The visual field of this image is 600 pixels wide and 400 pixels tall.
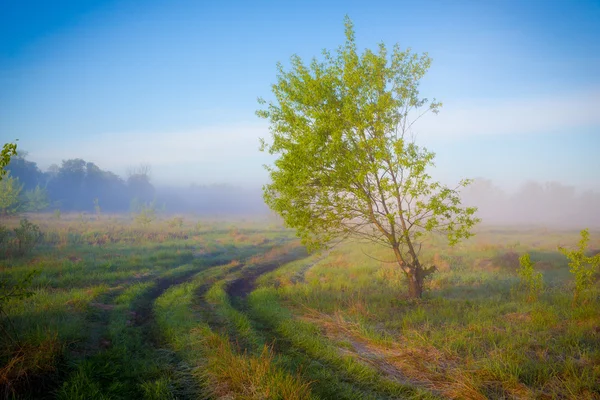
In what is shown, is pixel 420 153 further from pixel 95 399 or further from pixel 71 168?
pixel 71 168

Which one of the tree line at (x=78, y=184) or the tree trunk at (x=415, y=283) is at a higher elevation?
the tree line at (x=78, y=184)

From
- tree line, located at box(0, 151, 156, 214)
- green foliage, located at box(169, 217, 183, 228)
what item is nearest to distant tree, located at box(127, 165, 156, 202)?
tree line, located at box(0, 151, 156, 214)

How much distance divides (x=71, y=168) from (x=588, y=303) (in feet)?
532

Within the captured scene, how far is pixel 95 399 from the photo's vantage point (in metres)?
6.91

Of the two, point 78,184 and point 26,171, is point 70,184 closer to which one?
point 78,184

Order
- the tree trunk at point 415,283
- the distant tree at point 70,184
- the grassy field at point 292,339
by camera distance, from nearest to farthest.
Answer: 1. the grassy field at point 292,339
2. the tree trunk at point 415,283
3. the distant tree at point 70,184

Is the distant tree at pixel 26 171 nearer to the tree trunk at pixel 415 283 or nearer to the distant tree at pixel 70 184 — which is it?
the distant tree at pixel 70 184

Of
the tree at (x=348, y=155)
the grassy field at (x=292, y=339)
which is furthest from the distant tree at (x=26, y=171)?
the tree at (x=348, y=155)

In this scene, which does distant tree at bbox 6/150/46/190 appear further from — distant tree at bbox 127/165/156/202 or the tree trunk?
the tree trunk

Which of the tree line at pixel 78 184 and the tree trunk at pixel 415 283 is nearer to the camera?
the tree trunk at pixel 415 283

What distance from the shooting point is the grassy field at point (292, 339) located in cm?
760

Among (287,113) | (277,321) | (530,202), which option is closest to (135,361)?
(277,321)

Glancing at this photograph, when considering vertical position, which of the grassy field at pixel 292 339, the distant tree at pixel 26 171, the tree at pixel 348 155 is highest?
the distant tree at pixel 26 171

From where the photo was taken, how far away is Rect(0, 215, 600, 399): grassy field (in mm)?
7598
